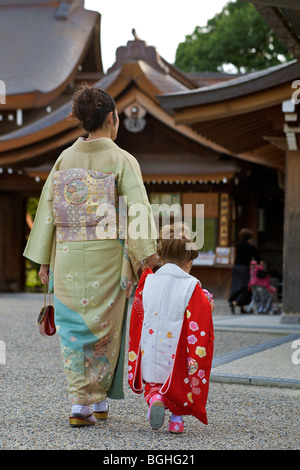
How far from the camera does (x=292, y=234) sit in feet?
28.3

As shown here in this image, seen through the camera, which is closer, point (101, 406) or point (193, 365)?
point (193, 365)

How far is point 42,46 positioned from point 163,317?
50.1 feet

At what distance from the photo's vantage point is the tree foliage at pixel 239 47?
27.5 metres

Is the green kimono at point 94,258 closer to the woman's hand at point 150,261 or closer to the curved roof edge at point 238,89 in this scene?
the woman's hand at point 150,261

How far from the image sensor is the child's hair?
11.3 feet

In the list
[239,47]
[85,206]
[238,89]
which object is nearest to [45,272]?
[85,206]

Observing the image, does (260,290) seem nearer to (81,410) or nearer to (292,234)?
(292,234)

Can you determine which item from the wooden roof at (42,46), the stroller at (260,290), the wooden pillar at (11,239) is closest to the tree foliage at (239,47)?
the wooden roof at (42,46)

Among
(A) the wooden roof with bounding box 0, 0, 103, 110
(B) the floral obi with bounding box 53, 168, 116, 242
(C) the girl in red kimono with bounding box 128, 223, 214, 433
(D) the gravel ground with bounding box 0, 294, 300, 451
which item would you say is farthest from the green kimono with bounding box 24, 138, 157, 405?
(A) the wooden roof with bounding box 0, 0, 103, 110

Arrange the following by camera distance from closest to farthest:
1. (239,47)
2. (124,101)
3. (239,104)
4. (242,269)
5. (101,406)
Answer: (101,406) → (239,104) → (242,269) → (124,101) → (239,47)

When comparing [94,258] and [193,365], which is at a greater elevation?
[94,258]

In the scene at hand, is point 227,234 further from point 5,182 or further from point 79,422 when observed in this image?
point 79,422

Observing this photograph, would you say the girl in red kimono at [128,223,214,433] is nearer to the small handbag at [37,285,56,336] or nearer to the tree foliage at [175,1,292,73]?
the small handbag at [37,285,56,336]
